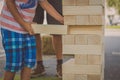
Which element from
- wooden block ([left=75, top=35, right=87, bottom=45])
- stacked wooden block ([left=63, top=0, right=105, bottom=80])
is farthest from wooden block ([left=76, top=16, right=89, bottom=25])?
wooden block ([left=75, top=35, right=87, bottom=45])

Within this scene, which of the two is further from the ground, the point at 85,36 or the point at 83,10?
the point at 83,10

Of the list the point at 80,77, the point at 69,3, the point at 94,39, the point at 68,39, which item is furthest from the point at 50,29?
the point at 80,77

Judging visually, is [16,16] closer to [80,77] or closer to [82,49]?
[82,49]

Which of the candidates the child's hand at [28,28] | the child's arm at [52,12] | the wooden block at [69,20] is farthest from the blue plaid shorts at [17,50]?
the wooden block at [69,20]

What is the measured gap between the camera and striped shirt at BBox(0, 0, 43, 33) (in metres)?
4.06

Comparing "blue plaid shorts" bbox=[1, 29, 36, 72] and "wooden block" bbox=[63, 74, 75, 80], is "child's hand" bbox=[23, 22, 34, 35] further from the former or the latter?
"wooden block" bbox=[63, 74, 75, 80]

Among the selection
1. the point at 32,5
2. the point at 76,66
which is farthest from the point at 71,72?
the point at 32,5

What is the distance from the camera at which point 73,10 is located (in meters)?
3.89

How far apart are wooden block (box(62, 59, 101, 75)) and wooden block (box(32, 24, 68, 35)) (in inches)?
12.2

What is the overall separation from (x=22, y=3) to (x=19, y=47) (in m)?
0.39

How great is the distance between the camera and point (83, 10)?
3.86m

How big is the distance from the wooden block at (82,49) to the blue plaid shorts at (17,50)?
35 centimetres

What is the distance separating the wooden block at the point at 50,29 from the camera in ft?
12.7

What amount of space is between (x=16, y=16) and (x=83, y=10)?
582 millimetres
